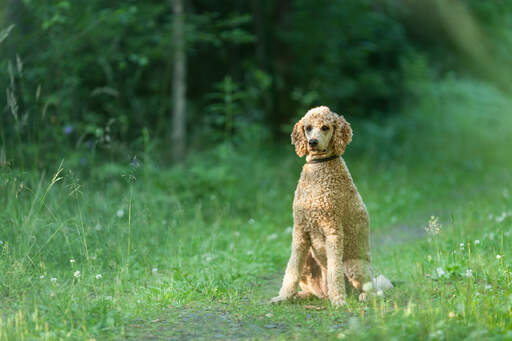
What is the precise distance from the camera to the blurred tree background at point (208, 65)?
775 cm

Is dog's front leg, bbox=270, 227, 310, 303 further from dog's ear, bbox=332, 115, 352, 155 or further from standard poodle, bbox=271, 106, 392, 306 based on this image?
dog's ear, bbox=332, 115, 352, 155

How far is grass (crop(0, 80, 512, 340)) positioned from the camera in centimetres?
374

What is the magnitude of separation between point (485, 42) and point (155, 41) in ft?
40.5

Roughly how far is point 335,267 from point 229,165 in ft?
16.4

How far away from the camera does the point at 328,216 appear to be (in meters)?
4.31

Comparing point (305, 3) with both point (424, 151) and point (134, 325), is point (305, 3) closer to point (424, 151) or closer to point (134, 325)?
point (424, 151)

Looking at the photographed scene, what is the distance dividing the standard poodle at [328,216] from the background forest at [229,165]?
24 centimetres

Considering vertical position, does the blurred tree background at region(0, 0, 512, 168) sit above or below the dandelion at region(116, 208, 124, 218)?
above

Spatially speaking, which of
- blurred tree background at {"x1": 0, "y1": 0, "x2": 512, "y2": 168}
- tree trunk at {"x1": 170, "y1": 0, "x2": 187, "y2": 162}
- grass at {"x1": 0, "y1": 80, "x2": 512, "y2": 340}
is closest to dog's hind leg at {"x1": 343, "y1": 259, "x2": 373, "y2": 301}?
grass at {"x1": 0, "y1": 80, "x2": 512, "y2": 340}

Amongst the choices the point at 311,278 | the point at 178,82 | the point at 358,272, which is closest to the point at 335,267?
the point at 358,272

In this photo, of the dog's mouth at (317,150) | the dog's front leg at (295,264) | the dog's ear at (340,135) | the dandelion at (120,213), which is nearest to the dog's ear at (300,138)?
the dog's mouth at (317,150)

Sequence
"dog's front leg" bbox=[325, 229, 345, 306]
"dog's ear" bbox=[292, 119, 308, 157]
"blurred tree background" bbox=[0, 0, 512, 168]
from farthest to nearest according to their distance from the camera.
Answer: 1. "blurred tree background" bbox=[0, 0, 512, 168]
2. "dog's ear" bbox=[292, 119, 308, 157]
3. "dog's front leg" bbox=[325, 229, 345, 306]

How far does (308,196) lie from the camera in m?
4.37

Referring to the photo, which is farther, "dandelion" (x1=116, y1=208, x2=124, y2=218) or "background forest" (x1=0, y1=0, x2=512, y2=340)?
"dandelion" (x1=116, y1=208, x2=124, y2=218)
